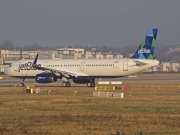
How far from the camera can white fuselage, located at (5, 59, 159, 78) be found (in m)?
89.2

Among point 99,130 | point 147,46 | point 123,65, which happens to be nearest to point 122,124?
point 99,130

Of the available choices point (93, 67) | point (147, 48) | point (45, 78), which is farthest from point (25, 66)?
point (147, 48)

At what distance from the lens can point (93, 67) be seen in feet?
296

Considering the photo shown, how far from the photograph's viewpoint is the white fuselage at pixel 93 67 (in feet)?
293

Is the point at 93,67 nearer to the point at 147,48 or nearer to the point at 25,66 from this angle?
the point at 147,48

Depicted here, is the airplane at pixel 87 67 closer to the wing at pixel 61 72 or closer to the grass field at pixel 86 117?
the wing at pixel 61 72

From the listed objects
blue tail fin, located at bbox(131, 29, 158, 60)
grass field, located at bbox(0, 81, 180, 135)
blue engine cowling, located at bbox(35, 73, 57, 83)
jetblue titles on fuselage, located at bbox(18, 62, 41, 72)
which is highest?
blue tail fin, located at bbox(131, 29, 158, 60)

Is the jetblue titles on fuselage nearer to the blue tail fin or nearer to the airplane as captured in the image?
the airplane

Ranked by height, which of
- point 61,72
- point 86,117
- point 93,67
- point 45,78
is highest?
point 93,67

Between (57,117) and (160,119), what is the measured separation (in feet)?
22.3

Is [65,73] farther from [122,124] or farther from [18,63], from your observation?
[122,124]

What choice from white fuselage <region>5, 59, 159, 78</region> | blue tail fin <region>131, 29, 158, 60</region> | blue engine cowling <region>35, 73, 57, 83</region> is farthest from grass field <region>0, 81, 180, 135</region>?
blue tail fin <region>131, 29, 158, 60</region>

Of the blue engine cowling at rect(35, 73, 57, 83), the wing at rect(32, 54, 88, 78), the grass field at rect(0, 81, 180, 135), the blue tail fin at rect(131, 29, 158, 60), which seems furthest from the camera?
the blue tail fin at rect(131, 29, 158, 60)

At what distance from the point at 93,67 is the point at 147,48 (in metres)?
9.52
